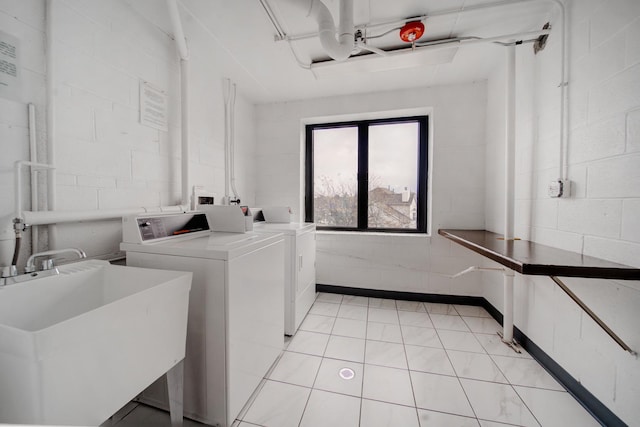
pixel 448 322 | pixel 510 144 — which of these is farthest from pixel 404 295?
pixel 510 144

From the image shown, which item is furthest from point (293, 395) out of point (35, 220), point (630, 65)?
point (630, 65)

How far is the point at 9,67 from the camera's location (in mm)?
987

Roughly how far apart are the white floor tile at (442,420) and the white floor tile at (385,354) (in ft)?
1.15

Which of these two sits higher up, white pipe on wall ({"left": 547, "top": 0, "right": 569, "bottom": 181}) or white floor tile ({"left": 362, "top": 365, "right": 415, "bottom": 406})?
white pipe on wall ({"left": 547, "top": 0, "right": 569, "bottom": 181})

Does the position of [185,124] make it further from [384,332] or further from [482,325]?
[482,325]

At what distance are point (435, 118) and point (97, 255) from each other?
308 cm

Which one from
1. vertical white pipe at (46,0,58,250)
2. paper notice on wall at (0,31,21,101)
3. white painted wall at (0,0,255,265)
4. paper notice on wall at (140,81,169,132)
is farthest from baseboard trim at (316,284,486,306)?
paper notice on wall at (0,31,21,101)

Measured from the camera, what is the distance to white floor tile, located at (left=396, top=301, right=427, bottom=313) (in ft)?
7.91

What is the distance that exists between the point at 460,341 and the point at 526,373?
0.41 meters

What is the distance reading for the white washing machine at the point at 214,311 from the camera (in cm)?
108

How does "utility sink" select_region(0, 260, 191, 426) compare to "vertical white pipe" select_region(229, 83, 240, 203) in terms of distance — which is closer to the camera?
"utility sink" select_region(0, 260, 191, 426)

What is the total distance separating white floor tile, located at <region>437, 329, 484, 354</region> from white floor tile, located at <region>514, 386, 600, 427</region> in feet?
1.27

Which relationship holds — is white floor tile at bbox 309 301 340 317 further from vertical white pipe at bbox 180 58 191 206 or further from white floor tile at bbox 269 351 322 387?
vertical white pipe at bbox 180 58 191 206

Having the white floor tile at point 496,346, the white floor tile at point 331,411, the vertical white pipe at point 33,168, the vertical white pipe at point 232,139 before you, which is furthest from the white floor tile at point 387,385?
the vertical white pipe at point 232,139
